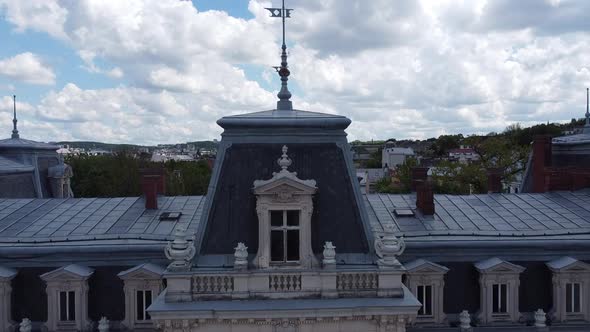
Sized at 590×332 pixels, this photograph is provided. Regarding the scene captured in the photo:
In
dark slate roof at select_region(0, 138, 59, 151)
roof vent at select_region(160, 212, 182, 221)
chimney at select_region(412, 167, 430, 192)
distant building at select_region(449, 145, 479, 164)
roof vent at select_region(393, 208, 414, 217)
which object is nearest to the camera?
roof vent at select_region(160, 212, 182, 221)

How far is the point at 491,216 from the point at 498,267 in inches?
152

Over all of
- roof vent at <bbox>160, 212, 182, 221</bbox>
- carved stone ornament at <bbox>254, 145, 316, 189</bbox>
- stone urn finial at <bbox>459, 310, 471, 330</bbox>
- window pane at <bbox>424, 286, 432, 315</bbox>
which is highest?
carved stone ornament at <bbox>254, 145, 316, 189</bbox>

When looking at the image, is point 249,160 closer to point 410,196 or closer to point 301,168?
point 301,168

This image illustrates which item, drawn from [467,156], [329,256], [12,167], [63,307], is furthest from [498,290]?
[467,156]

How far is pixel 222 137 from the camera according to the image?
641 inches

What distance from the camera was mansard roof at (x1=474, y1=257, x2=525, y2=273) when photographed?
17672 mm

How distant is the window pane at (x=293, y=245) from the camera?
1534 centimetres

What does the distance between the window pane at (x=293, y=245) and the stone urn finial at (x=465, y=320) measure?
21.3 ft

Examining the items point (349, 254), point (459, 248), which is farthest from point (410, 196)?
point (349, 254)

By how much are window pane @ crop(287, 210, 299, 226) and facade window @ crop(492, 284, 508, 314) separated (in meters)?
7.49

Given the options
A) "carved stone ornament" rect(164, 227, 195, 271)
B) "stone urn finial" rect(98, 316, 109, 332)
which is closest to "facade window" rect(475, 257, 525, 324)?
"carved stone ornament" rect(164, 227, 195, 271)

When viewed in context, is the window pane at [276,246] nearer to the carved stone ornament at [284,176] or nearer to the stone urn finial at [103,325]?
the carved stone ornament at [284,176]

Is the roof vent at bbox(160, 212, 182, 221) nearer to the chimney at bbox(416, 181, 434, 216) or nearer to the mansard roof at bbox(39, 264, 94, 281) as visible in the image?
the mansard roof at bbox(39, 264, 94, 281)

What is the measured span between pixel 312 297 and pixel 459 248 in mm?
6282
